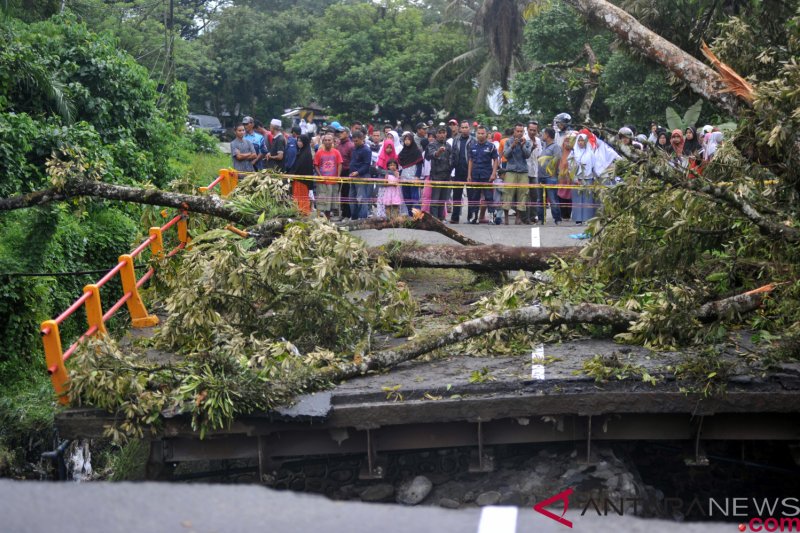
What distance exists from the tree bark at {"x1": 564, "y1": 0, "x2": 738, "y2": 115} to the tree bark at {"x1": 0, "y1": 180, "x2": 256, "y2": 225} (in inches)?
172

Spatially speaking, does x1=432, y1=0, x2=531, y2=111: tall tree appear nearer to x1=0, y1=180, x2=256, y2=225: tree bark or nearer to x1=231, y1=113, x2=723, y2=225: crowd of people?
x1=231, y1=113, x2=723, y2=225: crowd of people

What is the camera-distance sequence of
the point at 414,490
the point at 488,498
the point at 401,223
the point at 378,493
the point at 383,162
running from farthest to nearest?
1. the point at 383,162
2. the point at 401,223
3. the point at 378,493
4. the point at 414,490
5. the point at 488,498

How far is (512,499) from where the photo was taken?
739 cm

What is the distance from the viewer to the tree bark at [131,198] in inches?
395

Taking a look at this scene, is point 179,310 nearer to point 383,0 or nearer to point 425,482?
point 425,482

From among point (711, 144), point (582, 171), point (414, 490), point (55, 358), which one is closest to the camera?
point (55, 358)

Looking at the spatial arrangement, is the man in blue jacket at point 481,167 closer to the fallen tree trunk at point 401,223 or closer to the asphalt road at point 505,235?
the asphalt road at point 505,235

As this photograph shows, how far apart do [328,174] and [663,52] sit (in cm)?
733

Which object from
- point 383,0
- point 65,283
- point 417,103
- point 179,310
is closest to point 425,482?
point 179,310

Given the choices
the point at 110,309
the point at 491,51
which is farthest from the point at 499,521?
the point at 491,51

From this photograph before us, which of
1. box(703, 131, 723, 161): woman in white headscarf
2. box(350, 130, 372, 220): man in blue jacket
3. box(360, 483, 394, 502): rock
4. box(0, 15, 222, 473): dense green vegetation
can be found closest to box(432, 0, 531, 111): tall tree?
box(0, 15, 222, 473): dense green vegetation

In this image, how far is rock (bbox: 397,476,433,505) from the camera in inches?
297

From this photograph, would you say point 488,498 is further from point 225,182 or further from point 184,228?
point 225,182

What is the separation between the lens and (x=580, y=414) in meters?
7.38
